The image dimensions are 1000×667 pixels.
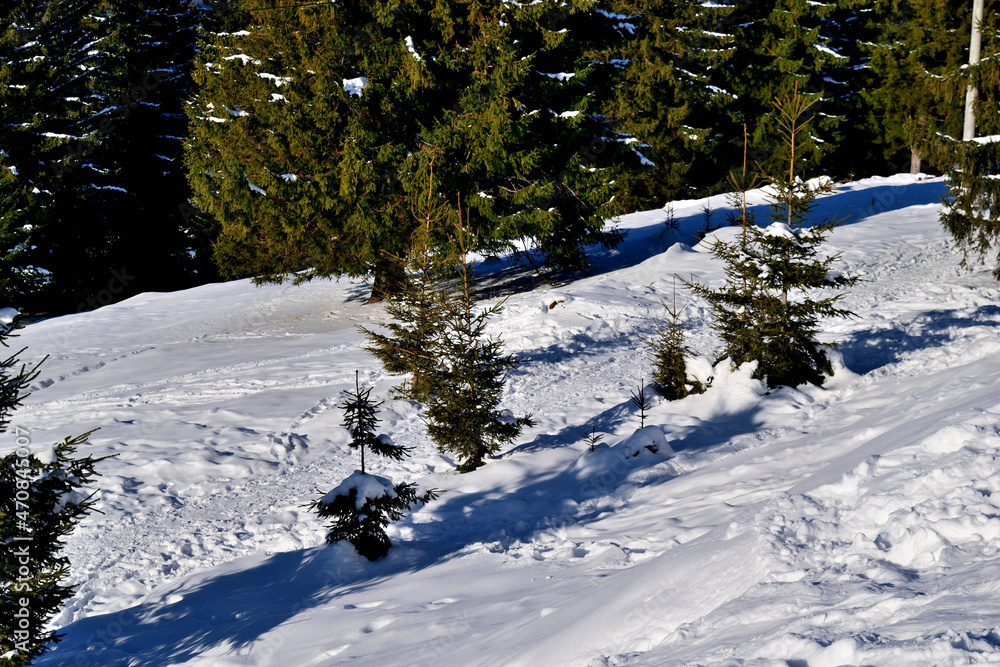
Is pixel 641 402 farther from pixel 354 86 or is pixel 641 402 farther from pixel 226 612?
pixel 354 86

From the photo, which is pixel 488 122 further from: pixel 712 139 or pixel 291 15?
pixel 712 139

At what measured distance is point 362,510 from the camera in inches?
251

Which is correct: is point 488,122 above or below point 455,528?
above

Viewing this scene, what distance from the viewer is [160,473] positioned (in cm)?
859

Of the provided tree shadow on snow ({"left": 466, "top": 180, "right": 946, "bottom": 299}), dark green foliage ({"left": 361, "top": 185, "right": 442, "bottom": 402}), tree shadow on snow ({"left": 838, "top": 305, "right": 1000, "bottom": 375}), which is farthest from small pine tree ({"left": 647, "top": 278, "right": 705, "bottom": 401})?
tree shadow on snow ({"left": 466, "top": 180, "right": 946, "bottom": 299})

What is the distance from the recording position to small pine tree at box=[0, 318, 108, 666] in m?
4.48

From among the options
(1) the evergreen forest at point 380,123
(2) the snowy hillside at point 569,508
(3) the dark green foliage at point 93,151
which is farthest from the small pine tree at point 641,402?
(3) the dark green foliage at point 93,151

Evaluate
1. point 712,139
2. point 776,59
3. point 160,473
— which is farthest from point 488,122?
point 776,59

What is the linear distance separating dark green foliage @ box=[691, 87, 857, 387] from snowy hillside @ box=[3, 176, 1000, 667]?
37cm

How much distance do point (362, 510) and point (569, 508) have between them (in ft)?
6.61

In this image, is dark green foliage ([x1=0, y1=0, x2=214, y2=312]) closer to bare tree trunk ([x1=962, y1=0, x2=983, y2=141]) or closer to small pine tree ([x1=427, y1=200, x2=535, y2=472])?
small pine tree ([x1=427, y1=200, x2=535, y2=472])

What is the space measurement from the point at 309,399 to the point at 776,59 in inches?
1049

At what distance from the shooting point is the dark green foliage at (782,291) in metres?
9.44

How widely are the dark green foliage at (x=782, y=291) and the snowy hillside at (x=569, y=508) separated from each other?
367mm
